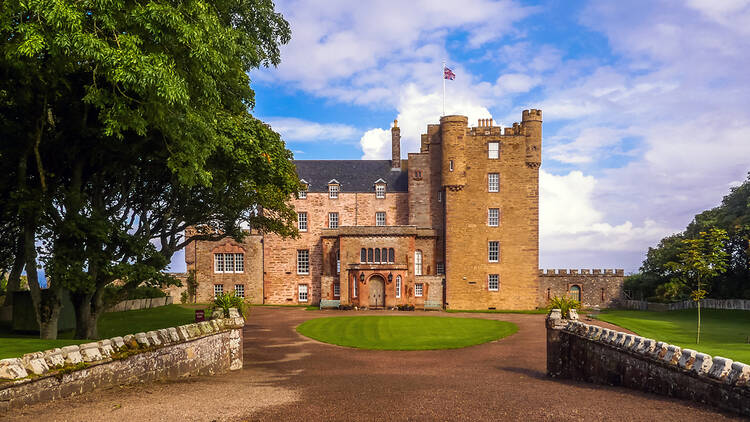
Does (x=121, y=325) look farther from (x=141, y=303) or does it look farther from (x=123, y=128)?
Result: (x=123, y=128)

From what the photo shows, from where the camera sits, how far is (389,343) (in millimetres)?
25234

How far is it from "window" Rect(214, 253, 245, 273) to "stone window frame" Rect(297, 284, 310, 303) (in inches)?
249

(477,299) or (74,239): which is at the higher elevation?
(74,239)

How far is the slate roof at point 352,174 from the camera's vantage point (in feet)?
Result: 187

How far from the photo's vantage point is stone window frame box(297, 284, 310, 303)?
55.3m

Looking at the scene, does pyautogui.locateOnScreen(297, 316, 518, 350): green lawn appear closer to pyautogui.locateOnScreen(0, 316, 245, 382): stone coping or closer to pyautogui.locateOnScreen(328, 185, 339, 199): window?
pyautogui.locateOnScreen(0, 316, 245, 382): stone coping

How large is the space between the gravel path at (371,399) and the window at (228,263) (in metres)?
37.3

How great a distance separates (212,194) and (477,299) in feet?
104

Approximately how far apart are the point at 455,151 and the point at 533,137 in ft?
25.3

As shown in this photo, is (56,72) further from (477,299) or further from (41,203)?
(477,299)

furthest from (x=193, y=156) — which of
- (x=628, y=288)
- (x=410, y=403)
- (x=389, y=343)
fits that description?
(x=628, y=288)

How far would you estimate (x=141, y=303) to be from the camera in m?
41.7

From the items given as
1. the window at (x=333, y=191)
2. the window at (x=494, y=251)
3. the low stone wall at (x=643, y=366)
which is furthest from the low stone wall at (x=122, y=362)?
the window at (x=333, y=191)

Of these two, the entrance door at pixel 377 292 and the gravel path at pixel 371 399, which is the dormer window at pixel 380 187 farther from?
the gravel path at pixel 371 399
